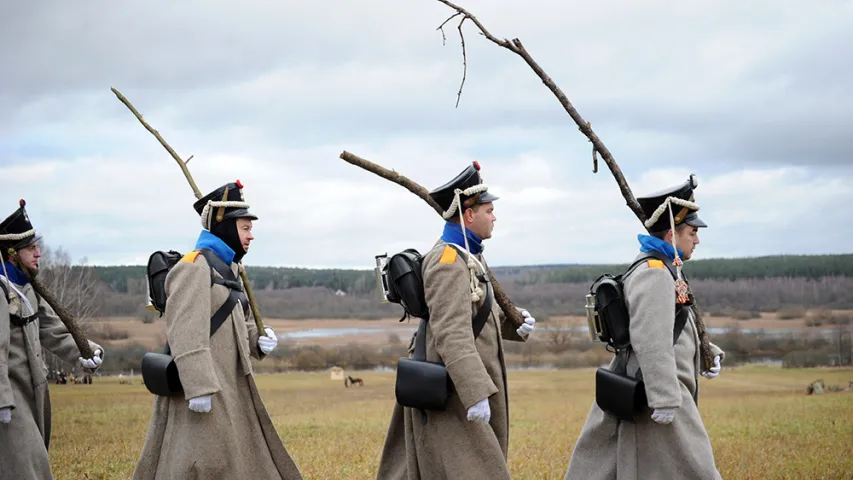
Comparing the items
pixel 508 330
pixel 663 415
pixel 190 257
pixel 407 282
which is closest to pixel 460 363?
pixel 407 282

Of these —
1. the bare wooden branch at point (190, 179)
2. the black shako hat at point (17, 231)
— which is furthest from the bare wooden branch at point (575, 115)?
the black shako hat at point (17, 231)

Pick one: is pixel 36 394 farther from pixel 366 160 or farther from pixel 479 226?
pixel 479 226

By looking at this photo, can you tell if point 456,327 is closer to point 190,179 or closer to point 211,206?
point 211,206

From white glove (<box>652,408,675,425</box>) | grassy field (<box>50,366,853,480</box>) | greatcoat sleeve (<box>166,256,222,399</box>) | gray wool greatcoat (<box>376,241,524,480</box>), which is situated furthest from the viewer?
grassy field (<box>50,366,853,480</box>)

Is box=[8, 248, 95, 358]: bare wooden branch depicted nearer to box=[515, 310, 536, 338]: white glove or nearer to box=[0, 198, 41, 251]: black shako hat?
box=[0, 198, 41, 251]: black shako hat

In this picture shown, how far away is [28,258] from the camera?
26.4ft

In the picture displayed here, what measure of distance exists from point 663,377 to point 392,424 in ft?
6.48

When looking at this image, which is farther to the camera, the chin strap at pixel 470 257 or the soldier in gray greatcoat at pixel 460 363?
the chin strap at pixel 470 257

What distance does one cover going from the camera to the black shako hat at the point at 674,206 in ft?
21.0

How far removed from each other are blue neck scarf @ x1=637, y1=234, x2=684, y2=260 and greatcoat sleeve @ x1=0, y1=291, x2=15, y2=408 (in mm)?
5063

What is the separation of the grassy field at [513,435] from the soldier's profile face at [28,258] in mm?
3123

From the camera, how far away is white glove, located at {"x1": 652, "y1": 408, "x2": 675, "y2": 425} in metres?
5.87

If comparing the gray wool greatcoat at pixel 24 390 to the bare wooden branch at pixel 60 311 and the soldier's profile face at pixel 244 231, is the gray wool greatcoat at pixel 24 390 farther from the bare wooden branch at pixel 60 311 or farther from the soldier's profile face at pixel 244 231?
the soldier's profile face at pixel 244 231

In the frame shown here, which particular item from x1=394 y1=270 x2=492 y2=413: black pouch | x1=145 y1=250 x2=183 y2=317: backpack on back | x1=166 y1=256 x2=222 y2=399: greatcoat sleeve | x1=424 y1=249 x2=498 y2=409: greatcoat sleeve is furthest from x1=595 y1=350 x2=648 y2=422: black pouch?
x1=145 y1=250 x2=183 y2=317: backpack on back
